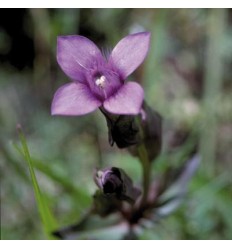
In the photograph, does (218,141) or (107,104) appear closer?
(107,104)

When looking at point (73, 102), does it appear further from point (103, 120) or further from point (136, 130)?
point (103, 120)

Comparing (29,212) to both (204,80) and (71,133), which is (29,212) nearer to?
(71,133)

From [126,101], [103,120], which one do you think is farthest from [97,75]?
[103,120]

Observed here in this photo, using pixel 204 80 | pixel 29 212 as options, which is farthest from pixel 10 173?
pixel 204 80

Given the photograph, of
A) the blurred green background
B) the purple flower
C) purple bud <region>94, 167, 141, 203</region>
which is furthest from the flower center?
the blurred green background

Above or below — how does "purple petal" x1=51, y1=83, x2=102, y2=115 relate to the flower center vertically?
above
